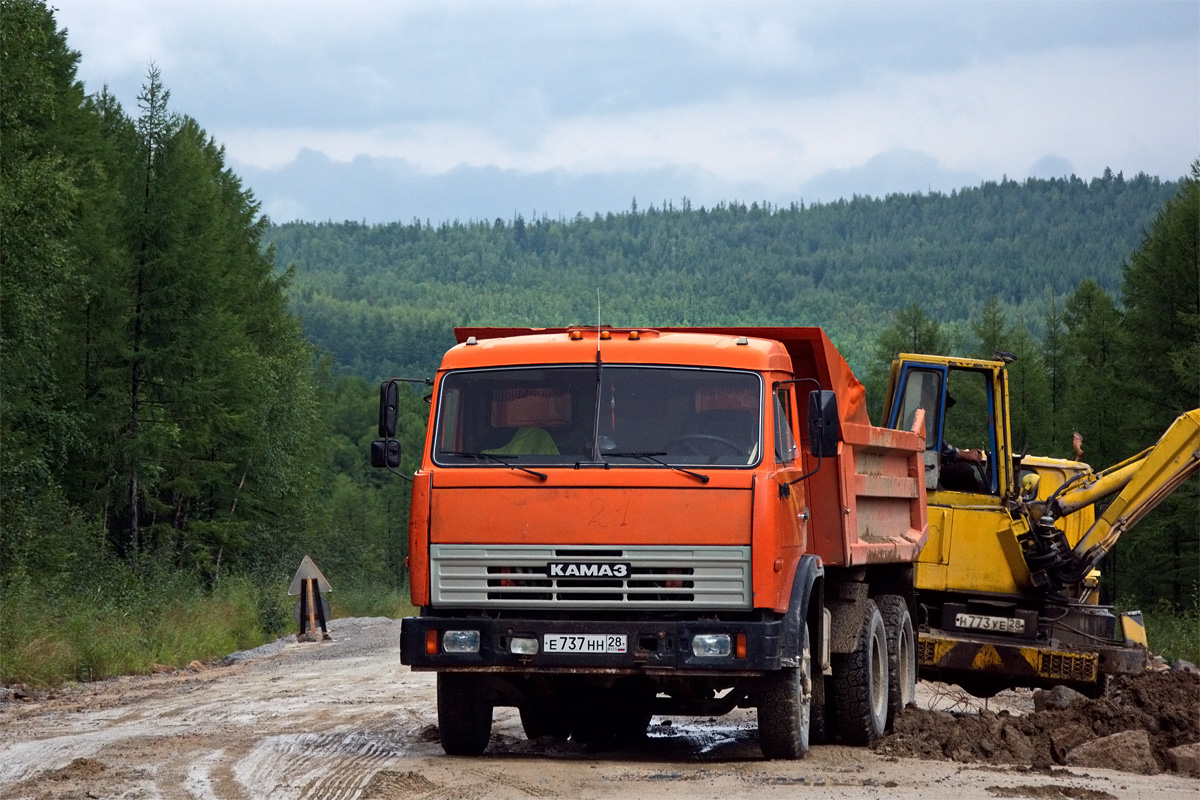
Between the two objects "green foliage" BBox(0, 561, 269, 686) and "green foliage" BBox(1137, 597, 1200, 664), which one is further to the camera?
"green foliage" BBox(1137, 597, 1200, 664)

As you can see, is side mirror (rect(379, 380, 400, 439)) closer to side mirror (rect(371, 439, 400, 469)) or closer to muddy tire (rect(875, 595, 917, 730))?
side mirror (rect(371, 439, 400, 469))

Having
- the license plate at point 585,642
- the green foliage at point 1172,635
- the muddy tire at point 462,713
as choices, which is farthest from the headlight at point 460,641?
the green foliage at point 1172,635

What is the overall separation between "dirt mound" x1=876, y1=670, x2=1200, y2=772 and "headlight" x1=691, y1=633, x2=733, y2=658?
2.25m

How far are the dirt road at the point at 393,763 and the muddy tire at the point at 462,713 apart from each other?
0.13m

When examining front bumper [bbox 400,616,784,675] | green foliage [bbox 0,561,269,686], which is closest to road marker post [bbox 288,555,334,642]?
green foliage [bbox 0,561,269,686]

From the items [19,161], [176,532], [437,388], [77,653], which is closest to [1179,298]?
[176,532]

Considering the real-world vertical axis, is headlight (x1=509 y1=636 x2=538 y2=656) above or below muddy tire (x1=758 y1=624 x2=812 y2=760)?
above

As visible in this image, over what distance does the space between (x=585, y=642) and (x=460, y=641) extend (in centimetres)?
81

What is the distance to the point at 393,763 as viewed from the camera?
33.2ft

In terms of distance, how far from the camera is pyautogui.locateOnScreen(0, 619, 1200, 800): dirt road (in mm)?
8969

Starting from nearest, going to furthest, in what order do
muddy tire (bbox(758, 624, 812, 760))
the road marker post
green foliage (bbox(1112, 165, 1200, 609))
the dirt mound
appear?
muddy tire (bbox(758, 624, 812, 760)), the dirt mound, the road marker post, green foliage (bbox(1112, 165, 1200, 609))

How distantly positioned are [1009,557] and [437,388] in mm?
7566

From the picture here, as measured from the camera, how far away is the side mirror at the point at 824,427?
9.79 meters

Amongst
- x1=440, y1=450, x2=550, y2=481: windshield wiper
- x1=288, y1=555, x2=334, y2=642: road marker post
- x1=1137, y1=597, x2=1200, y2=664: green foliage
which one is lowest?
x1=1137, y1=597, x2=1200, y2=664: green foliage
